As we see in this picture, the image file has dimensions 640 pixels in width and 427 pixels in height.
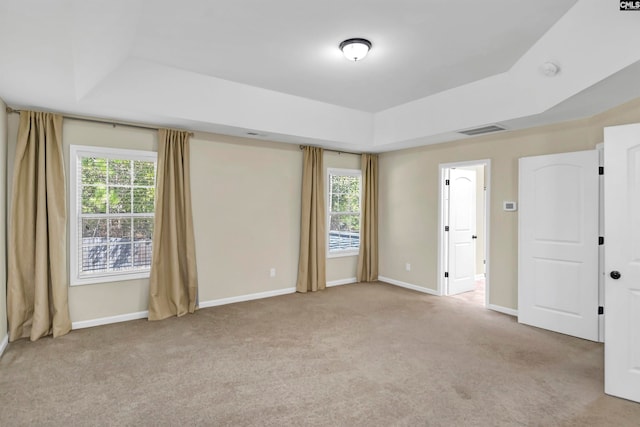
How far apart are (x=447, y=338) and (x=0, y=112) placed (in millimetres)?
5048

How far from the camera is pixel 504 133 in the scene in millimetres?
4680

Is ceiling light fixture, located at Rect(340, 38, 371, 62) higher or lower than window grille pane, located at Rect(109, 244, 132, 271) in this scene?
higher

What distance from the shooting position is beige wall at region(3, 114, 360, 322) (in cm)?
421

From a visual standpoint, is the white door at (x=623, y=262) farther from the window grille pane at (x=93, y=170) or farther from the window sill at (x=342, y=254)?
the window grille pane at (x=93, y=170)

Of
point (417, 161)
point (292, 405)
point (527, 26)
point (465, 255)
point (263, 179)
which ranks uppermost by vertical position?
point (527, 26)

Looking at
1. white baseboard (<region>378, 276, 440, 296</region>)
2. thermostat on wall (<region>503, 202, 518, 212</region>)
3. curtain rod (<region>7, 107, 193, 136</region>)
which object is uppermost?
curtain rod (<region>7, 107, 193, 136</region>)

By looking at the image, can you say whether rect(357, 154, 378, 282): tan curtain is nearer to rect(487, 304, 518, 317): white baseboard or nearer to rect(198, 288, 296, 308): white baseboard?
rect(198, 288, 296, 308): white baseboard

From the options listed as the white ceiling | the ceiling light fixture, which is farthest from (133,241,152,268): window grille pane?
the ceiling light fixture

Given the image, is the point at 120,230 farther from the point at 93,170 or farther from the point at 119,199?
the point at 93,170

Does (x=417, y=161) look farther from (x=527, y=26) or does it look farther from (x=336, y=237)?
(x=527, y=26)

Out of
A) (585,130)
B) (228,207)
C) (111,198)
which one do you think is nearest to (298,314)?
(228,207)

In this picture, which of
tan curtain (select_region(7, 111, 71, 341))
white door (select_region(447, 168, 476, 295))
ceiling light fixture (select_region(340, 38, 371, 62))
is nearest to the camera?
ceiling light fixture (select_region(340, 38, 371, 62))

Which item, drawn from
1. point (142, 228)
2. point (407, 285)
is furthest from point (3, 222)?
point (407, 285)

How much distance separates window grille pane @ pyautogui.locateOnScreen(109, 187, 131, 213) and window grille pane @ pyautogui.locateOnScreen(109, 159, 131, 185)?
0.09 m
